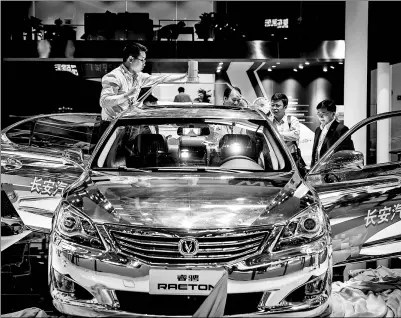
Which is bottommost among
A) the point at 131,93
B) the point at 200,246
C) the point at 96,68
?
the point at 200,246

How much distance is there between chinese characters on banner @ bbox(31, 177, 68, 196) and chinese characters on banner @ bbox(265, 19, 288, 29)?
38.3 feet

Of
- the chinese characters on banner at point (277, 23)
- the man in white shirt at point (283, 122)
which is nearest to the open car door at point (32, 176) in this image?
the man in white shirt at point (283, 122)

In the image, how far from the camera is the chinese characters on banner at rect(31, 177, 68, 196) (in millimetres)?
5668

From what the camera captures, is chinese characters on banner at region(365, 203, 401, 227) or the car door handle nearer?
chinese characters on banner at region(365, 203, 401, 227)

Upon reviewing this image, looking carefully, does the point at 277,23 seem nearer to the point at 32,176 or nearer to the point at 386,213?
the point at 32,176

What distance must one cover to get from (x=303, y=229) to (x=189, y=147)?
1.75m

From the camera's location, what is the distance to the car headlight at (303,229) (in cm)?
369

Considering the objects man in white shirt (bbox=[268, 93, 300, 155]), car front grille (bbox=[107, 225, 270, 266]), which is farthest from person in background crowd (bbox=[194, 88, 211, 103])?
car front grille (bbox=[107, 225, 270, 266])

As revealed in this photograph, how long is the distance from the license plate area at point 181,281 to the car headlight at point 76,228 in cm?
37

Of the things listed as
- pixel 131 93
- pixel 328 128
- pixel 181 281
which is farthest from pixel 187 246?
pixel 328 128

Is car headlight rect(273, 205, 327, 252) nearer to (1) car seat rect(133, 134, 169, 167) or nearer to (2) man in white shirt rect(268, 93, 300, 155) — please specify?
(1) car seat rect(133, 134, 169, 167)

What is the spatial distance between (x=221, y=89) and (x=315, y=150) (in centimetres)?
800

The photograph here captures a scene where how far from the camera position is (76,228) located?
12.5 feet

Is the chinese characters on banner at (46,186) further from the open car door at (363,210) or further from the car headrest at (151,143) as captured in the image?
the open car door at (363,210)
